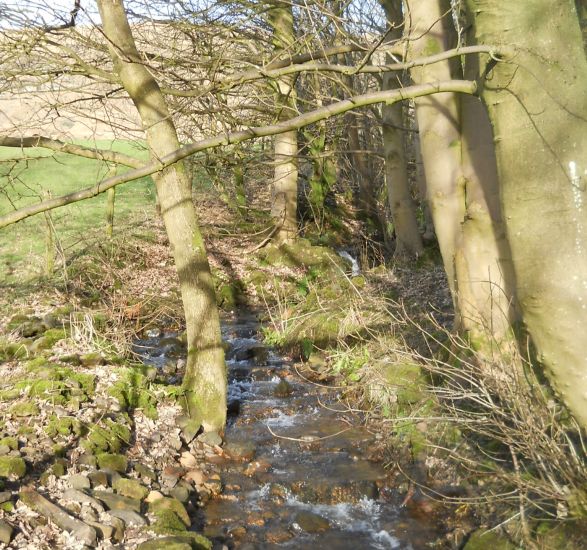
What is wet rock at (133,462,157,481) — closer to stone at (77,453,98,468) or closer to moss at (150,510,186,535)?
stone at (77,453,98,468)

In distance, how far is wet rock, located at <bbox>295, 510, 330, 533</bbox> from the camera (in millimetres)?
5645

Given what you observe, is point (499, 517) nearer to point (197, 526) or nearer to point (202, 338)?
point (197, 526)

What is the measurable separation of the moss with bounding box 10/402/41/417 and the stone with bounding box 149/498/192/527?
5.06 feet

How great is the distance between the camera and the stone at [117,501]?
17.5ft

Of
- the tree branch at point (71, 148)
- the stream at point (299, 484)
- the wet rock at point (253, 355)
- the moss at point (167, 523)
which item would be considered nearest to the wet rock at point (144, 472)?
the stream at point (299, 484)

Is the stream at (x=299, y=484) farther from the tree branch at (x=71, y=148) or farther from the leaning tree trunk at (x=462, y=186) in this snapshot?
the tree branch at (x=71, y=148)

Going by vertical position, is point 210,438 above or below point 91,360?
below

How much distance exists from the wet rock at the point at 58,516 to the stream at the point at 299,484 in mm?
1084

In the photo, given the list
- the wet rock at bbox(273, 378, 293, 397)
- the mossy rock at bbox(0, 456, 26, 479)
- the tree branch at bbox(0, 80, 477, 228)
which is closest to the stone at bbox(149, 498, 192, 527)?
the mossy rock at bbox(0, 456, 26, 479)

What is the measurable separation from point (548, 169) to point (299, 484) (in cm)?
385

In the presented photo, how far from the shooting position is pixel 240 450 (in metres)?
7.05

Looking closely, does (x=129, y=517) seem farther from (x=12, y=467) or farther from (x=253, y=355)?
(x=253, y=355)

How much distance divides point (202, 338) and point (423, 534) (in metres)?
3.16

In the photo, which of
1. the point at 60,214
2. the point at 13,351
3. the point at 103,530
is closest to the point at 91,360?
the point at 13,351
